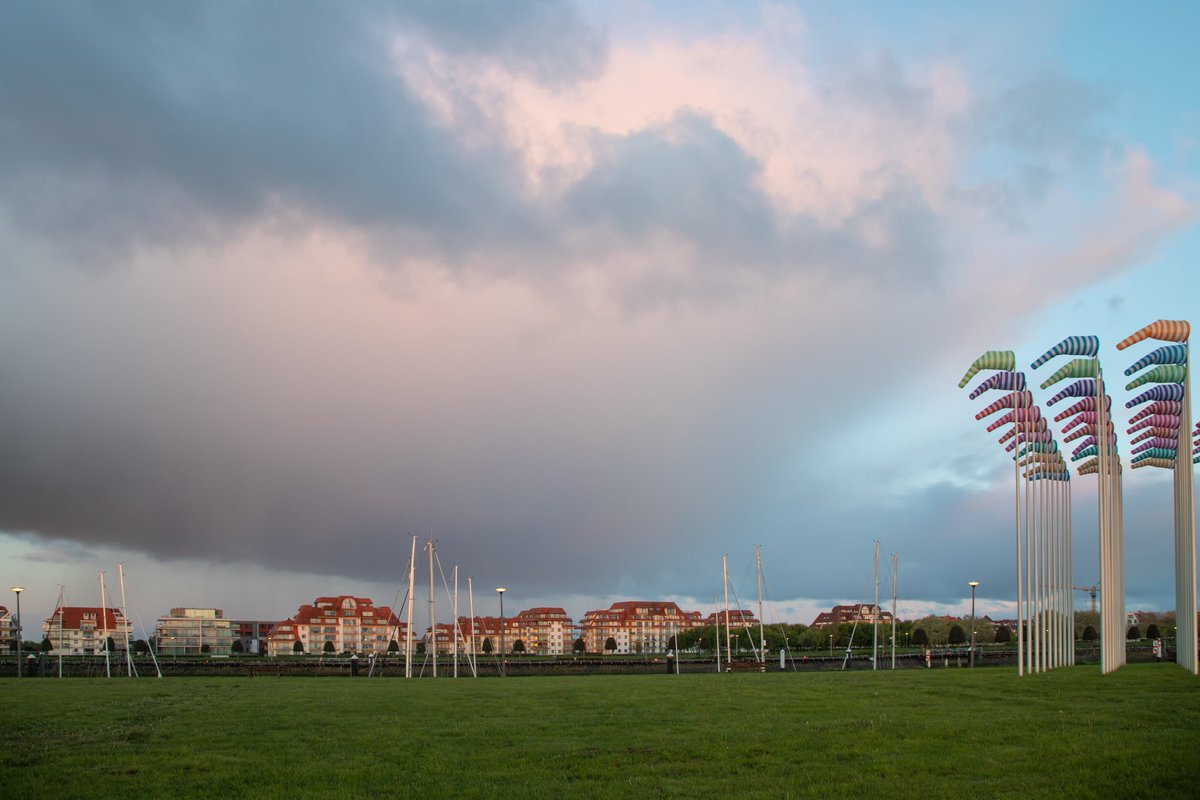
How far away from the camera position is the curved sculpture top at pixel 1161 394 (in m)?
39.2

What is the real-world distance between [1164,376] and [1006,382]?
5.90 meters

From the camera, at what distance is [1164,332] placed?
37.6 meters

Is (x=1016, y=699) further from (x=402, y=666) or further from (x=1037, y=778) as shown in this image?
(x=402, y=666)

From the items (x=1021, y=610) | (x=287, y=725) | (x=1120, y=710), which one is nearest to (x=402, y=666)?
(x=1021, y=610)

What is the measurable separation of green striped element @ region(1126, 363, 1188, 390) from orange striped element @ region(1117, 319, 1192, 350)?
3.88ft

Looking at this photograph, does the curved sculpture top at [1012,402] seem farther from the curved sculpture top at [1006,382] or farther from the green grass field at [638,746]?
the green grass field at [638,746]

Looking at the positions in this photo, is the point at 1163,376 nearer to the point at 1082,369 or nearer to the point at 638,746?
the point at 1082,369

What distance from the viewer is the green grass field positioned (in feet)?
49.2

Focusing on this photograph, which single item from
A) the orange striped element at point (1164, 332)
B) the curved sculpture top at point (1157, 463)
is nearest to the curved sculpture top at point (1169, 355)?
the orange striped element at point (1164, 332)

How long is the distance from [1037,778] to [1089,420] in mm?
32339

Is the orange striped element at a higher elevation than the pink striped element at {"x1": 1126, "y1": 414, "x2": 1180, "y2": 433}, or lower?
higher

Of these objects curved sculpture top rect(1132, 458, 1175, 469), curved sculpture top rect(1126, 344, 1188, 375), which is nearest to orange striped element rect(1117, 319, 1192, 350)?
curved sculpture top rect(1126, 344, 1188, 375)

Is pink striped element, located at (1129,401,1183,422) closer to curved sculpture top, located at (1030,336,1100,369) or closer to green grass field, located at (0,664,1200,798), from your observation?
curved sculpture top, located at (1030,336,1100,369)

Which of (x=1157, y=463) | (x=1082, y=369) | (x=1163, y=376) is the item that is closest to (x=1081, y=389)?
(x=1082, y=369)
